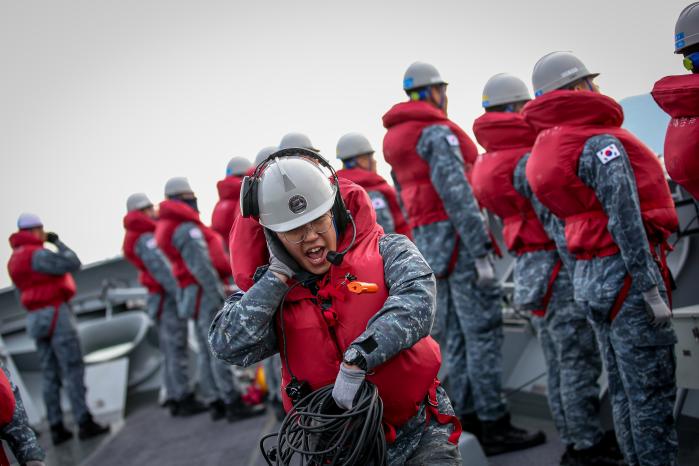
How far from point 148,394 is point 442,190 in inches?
250

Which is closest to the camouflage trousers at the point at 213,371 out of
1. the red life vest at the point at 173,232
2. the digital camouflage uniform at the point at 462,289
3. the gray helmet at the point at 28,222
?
the red life vest at the point at 173,232

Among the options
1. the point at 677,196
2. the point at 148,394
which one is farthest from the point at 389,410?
the point at 148,394

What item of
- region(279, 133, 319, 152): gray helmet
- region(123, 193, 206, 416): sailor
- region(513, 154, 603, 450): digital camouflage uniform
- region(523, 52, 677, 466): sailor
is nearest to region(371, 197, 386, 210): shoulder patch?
region(279, 133, 319, 152): gray helmet

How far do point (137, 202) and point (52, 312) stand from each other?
182cm

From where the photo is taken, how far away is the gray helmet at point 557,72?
12.2 feet

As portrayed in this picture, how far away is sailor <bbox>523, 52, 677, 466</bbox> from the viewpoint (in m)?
3.25

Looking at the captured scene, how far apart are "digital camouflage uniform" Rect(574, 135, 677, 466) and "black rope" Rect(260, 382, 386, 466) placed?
172cm

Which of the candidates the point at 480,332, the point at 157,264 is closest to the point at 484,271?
the point at 480,332

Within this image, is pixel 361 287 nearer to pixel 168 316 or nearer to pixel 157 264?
pixel 157 264

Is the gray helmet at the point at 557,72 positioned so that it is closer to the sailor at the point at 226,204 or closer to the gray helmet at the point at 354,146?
the gray helmet at the point at 354,146

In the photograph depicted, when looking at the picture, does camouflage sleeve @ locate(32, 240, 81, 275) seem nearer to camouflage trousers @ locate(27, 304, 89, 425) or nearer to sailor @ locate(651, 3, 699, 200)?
camouflage trousers @ locate(27, 304, 89, 425)

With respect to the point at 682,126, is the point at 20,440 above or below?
below

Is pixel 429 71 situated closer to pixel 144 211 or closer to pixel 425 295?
pixel 425 295

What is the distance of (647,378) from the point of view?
3350mm
